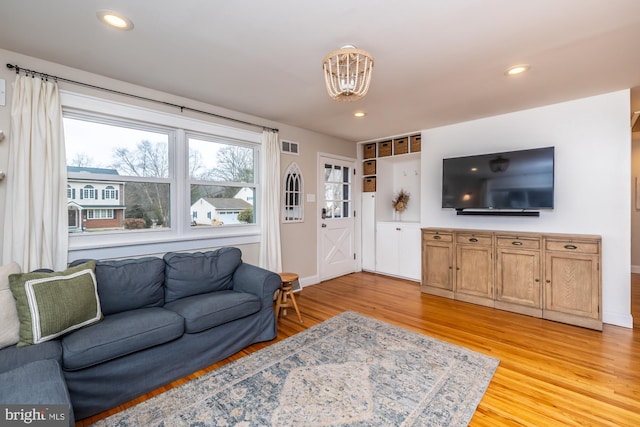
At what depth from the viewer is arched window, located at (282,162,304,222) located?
14.4ft

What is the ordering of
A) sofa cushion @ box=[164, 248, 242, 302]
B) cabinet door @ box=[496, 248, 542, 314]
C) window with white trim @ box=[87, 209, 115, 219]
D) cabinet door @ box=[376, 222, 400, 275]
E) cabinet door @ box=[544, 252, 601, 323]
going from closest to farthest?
sofa cushion @ box=[164, 248, 242, 302] < window with white trim @ box=[87, 209, 115, 219] < cabinet door @ box=[544, 252, 601, 323] < cabinet door @ box=[496, 248, 542, 314] < cabinet door @ box=[376, 222, 400, 275]

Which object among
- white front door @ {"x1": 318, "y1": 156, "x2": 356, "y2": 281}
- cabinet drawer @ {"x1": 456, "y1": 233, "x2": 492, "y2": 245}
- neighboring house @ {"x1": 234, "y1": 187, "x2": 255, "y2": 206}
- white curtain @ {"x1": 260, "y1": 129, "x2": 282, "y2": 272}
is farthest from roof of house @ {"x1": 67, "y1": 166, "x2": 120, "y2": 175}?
cabinet drawer @ {"x1": 456, "y1": 233, "x2": 492, "y2": 245}

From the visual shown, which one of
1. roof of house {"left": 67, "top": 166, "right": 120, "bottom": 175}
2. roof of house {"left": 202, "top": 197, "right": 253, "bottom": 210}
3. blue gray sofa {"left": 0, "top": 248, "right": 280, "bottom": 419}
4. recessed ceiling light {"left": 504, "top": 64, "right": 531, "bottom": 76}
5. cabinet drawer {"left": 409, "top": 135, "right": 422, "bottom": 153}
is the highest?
recessed ceiling light {"left": 504, "top": 64, "right": 531, "bottom": 76}

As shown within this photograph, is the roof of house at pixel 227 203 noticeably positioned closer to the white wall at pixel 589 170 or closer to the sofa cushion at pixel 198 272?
the sofa cushion at pixel 198 272

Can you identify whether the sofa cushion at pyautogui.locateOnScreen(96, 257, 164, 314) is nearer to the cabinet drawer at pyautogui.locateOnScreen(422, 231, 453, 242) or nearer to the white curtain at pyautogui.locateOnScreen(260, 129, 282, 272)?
the white curtain at pyautogui.locateOnScreen(260, 129, 282, 272)

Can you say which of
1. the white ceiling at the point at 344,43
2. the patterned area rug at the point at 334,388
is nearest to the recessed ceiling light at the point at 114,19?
the white ceiling at the point at 344,43

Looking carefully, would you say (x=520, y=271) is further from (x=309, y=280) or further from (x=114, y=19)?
(x=114, y=19)

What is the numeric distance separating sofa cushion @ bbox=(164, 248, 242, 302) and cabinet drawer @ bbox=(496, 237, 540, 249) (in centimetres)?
316

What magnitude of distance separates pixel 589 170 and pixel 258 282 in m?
3.83

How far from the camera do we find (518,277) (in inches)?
139

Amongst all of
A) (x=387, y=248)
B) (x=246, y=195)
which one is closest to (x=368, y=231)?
(x=387, y=248)

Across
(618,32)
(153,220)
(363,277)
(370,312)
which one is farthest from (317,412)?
(363,277)

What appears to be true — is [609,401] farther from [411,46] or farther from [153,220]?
[153,220]

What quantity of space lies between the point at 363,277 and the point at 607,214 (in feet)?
11.0
